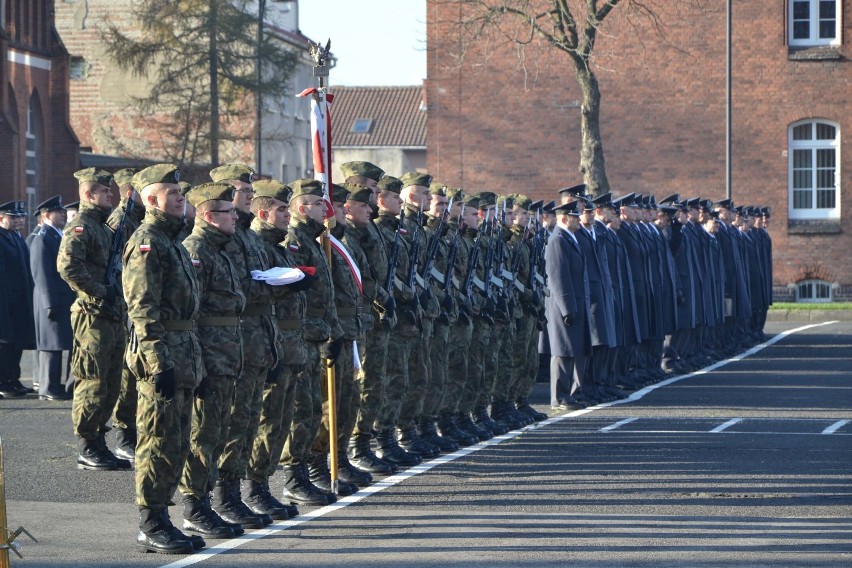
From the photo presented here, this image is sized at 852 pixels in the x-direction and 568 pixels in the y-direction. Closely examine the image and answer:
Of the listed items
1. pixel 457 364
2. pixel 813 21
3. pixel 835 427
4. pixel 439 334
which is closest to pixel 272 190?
pixel 439 334

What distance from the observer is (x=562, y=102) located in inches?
1571

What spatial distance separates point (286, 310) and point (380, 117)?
69.5 m

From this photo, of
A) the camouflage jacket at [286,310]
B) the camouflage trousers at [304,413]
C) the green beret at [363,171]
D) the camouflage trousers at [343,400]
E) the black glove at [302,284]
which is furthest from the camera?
the green beret at [363,171]

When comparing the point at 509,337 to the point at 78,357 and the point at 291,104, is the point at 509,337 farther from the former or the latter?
the point at 291,104

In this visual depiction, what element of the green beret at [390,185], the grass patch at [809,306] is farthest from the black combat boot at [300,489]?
the grass patch at [809,306]

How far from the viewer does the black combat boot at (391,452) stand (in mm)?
12367

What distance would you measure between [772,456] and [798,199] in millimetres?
27425

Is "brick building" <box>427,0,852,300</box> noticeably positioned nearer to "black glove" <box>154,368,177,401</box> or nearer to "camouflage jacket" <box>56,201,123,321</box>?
"camouflage jacket" <box>56,201,123,321</box>

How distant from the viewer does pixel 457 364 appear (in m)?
14.0

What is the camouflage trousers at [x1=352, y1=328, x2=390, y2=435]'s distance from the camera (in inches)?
478

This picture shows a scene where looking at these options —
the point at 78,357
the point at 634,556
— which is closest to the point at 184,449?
the point at 634,556

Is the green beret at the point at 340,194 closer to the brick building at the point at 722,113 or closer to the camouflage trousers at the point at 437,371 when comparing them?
the camouflage trousers at the point at 437,371

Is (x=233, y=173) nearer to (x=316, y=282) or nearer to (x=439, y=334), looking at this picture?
(x=316, y=282)

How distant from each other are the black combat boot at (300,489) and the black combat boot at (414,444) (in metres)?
2.19
